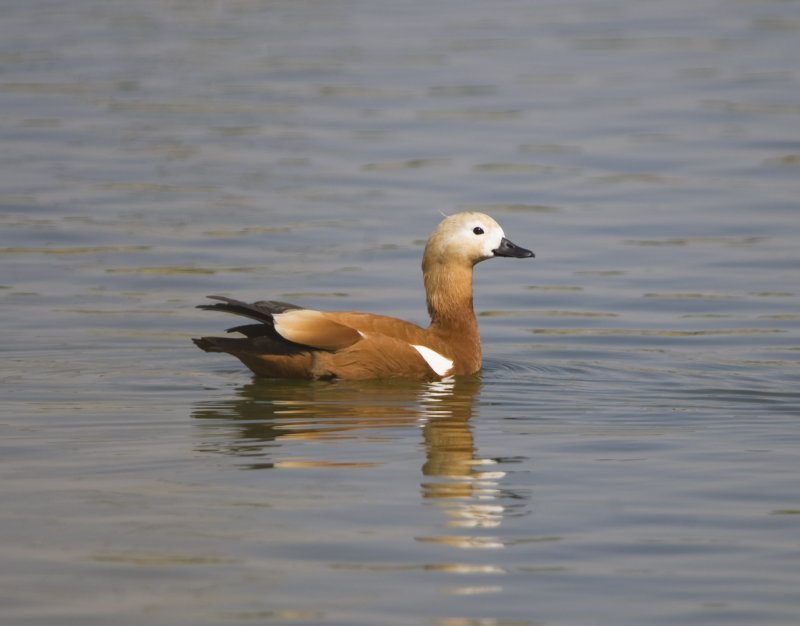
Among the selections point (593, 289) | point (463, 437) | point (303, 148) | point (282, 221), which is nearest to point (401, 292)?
point (593, 289)

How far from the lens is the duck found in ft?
32.7

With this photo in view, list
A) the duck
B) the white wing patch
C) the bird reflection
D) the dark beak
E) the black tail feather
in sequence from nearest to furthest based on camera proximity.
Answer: the bird reflection
the black tail feather
the duck
the white wing patch
the dark beak

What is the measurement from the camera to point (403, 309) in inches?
491

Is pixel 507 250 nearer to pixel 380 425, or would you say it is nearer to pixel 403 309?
pixel 403 309

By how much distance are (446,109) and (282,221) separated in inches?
223

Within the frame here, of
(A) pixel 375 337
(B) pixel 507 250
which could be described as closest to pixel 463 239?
(B) pixel 507 250

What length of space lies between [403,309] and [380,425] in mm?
3589

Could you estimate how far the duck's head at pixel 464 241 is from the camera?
10.8 m

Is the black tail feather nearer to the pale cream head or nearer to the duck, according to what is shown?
the duck

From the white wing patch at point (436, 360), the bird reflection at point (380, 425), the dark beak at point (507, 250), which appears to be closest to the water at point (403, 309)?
the bird reflection at point (380, 425)

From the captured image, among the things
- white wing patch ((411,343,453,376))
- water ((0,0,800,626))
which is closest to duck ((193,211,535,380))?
white wing patch ((411,343,453,376))

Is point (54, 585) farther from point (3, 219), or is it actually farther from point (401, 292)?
point (3, 219)

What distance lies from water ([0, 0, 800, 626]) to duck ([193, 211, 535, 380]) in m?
0.15

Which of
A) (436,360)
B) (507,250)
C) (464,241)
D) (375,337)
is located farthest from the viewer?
(507,250)
